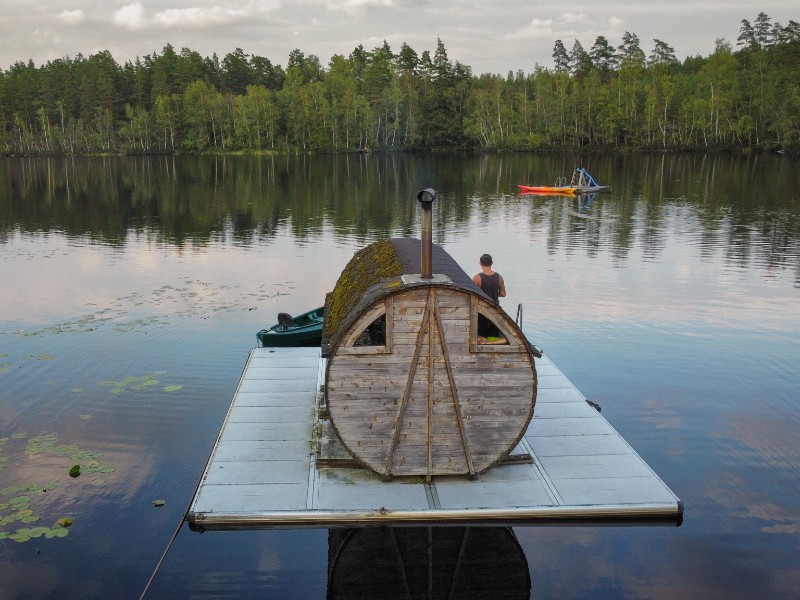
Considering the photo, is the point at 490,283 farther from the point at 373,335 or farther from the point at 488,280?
the point at 373,335

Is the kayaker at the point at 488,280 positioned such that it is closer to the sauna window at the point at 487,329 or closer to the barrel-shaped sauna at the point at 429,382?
the sauna window at the point at 487,329

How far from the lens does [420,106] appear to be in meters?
155

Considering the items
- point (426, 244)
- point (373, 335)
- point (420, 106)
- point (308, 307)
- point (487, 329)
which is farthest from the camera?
point (420, 106)

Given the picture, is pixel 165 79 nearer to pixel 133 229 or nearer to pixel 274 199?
pixel 274 199

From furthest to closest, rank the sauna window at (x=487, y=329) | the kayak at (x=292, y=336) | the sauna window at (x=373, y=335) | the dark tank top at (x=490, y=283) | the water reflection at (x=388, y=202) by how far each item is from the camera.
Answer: the water reflection at (x=388, y=202) → the kayak at (x=292, y=336) → the dark tank top at (x=490, y=283) → the sauna window at (x=373, y=335) → the sauna window at (x=487, y=329)

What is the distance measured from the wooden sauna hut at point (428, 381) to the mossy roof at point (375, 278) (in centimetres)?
10

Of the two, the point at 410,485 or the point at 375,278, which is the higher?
the point at 375,278

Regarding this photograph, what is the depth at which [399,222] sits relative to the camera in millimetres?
53062

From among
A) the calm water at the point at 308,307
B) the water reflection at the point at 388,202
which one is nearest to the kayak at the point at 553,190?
the water reflection at the point at 388,202

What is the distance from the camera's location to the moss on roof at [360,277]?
1488cm

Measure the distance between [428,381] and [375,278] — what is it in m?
2.98

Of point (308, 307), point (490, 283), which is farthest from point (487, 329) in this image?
point (308, 307)

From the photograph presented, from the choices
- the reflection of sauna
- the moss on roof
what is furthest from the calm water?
the moss on roof

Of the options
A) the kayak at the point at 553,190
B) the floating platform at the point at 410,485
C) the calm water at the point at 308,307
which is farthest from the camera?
the kayak at the point at 553,190
